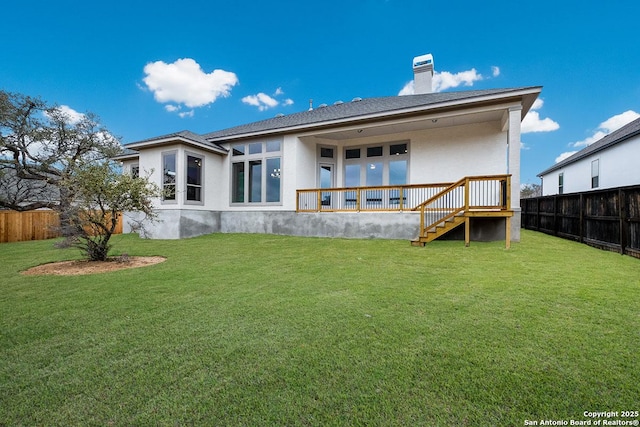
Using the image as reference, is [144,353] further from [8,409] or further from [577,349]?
[577,349]

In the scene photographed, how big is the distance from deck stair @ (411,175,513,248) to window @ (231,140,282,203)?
5.68 m

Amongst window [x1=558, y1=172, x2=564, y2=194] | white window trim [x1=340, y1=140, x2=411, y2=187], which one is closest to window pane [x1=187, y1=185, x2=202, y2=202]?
white window trim [x1=340, y1=140, x2=411, y2=187]

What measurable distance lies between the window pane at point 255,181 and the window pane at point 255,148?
0.42 metres

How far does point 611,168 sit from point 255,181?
53.9 feet

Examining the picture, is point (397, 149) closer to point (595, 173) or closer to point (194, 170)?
point (194, 170)

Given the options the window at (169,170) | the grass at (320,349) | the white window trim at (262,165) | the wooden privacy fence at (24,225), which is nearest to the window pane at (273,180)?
the white window trim at (262,165)

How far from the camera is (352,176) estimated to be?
11617 millimetres

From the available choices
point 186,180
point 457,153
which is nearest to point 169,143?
point 186,180

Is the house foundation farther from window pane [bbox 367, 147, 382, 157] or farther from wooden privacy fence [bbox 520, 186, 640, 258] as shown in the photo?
window pane [bbox 367, 147, 382, 157]

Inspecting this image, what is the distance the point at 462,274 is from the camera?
14.2 ft

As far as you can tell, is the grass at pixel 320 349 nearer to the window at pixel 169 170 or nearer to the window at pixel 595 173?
the window at pixel 169 170

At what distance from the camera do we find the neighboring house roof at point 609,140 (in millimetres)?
11220

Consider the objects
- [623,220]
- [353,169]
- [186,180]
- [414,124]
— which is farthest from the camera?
[353,169]

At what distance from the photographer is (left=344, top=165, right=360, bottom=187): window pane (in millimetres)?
11500
